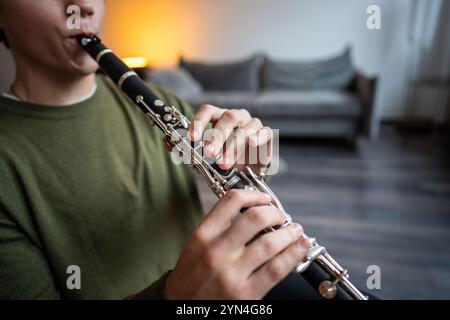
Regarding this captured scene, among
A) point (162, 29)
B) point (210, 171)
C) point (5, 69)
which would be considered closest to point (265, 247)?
point (210, 171)

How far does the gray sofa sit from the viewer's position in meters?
2.48

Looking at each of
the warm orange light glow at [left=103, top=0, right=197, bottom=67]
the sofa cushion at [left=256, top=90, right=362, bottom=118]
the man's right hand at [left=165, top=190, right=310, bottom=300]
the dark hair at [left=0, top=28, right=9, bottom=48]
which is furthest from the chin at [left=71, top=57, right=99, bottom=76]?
the warm orange light glow at [left=103, top=0, right=197, bottom=67]

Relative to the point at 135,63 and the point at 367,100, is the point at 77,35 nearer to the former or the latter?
the point at 135,63

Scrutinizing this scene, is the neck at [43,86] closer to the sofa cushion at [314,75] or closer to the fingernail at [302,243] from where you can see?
the fingernail at [302,243]

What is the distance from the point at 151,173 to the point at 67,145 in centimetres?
17

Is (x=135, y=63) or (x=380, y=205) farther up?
(x=135, y=63)

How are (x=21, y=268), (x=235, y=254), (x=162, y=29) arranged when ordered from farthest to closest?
(x=162, y=29)
(x=21, y=268)
(x=235, y=254)

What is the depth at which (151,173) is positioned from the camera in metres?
0.66

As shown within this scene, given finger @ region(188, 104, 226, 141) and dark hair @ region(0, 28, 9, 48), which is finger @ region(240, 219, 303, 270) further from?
dark hair @ region(0, 28, 9, 48)

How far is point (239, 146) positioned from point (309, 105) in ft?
6.93

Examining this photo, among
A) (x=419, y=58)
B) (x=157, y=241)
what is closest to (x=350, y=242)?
(x=157, y=241)

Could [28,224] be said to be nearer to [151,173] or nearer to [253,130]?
[151,173]

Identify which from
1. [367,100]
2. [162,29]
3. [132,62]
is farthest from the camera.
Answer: [162,29]

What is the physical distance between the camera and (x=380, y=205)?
1.77 metres
